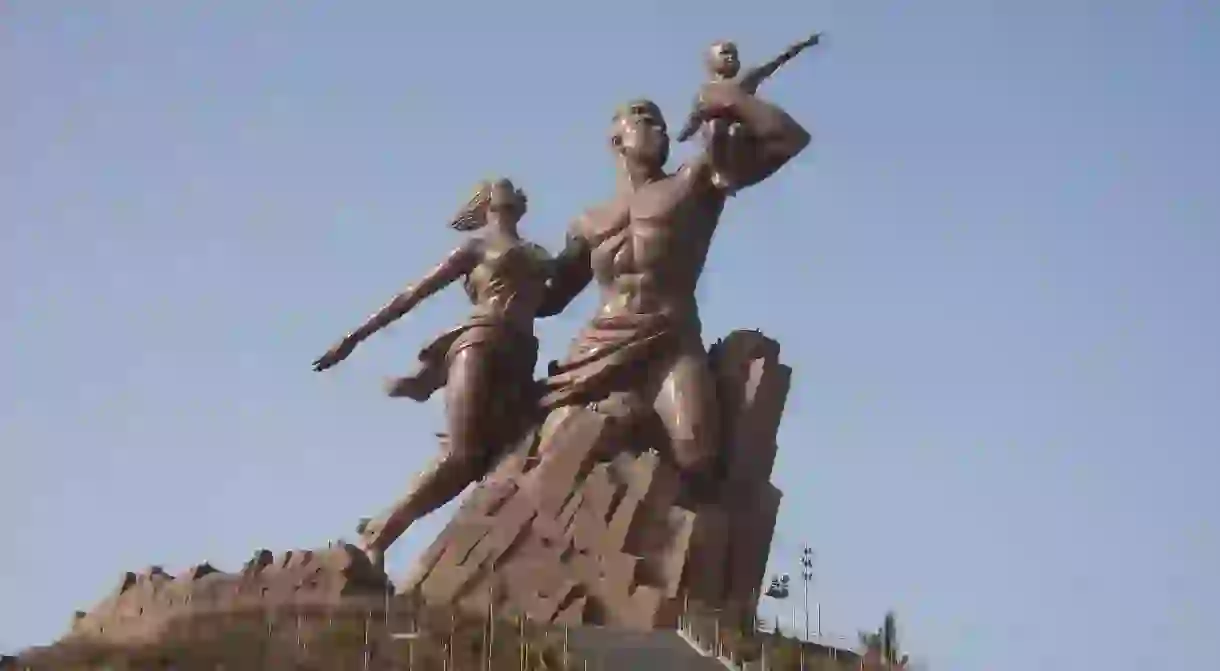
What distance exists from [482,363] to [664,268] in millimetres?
1513

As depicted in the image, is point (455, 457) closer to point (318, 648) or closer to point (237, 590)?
point (237, 590)

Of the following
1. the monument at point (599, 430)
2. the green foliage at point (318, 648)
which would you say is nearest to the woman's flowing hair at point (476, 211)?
the monument at point (599, 430)

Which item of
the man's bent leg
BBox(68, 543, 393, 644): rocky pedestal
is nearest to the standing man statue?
the man's bent leg

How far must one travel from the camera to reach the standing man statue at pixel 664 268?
42.8 ft

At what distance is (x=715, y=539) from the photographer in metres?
12.5

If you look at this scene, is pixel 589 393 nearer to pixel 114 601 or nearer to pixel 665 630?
pixel 665 630

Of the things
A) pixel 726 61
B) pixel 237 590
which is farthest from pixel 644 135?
pixel 237 590

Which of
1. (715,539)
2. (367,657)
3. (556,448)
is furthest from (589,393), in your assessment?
(367,657)

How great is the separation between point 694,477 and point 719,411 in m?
0.57

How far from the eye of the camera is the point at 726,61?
13.6 m

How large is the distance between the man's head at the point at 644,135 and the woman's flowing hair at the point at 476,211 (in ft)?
3.63

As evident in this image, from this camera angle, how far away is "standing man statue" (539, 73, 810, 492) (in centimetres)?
1304

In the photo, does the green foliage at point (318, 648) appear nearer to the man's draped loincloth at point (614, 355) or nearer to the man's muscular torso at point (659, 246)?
the man's draped loincloth at point (614, 355)

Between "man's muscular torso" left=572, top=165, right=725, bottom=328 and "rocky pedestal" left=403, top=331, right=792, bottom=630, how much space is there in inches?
27.5
